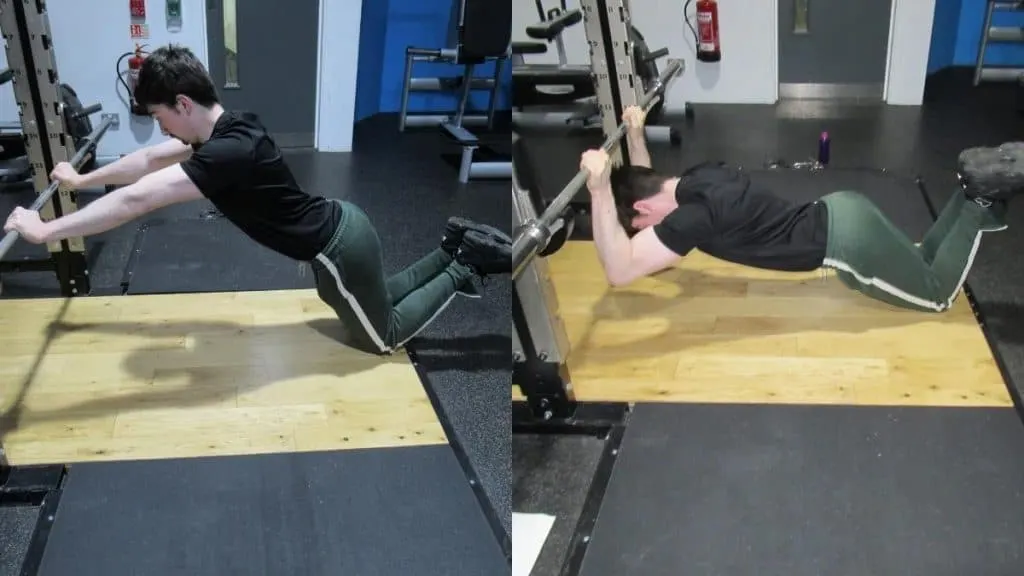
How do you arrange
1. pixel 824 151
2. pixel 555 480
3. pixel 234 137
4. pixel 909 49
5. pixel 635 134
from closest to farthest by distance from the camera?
pixel 555 480 → pixel 234 137 → pixel 635 134 → pixel 824 151 → pixel 909 49

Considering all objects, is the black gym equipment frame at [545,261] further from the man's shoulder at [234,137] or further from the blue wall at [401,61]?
the blue wall at [401,61]

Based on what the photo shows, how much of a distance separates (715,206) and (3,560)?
6.04 feet

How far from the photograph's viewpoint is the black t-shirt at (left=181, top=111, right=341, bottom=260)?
7.46ft

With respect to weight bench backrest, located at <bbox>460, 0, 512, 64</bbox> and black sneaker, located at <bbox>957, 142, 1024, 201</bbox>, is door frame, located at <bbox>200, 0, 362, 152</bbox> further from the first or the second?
black sneaker, located at <bbox>957, 142, 1024, 201</bbox>

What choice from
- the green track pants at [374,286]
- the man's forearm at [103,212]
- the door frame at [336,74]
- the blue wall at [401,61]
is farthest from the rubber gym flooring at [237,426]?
the blue wall at [401,61]

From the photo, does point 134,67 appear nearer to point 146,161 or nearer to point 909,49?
point 146,161

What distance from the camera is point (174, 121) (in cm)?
241

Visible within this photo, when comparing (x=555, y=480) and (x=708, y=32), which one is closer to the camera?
(x=555, y=480)

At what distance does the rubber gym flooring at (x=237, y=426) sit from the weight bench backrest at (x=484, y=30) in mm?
1322

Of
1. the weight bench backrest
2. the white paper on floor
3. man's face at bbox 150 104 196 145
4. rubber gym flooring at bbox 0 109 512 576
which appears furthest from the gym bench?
the white paper on floor

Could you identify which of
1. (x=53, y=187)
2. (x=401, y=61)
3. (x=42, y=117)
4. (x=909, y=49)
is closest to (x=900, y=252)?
(x=53, y=187)

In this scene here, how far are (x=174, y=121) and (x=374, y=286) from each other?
26.6 inches

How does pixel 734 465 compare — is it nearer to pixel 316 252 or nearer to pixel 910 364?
pixel 910 364

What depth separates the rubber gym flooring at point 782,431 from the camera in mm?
1959
